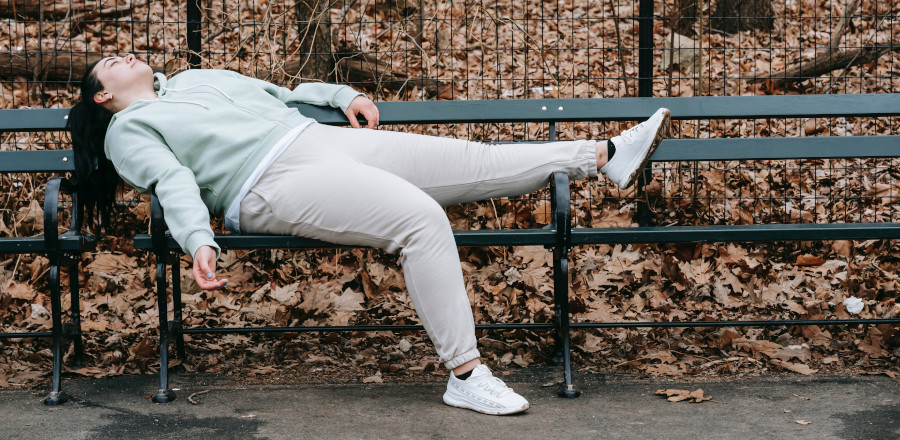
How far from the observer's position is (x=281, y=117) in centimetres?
318

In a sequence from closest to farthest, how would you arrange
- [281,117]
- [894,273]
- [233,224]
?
[233,224], [281,117], [894,273]

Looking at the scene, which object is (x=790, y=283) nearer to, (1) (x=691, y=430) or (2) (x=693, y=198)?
(2) (x=693, y=198)

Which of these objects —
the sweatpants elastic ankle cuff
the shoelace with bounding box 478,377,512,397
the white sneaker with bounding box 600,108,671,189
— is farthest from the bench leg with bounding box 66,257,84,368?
the white sneaker with bounding box 600,108,671,189

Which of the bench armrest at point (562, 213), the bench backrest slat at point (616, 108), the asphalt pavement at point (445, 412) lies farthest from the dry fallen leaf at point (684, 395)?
the bench backrest slat at point (616, 108)

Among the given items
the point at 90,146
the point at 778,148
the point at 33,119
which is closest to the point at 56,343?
the point at 90,146

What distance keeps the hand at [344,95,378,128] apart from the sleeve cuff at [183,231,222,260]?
942 millimetres

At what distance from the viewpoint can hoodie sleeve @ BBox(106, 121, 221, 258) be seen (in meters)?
2.66

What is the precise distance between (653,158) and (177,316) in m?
1.94

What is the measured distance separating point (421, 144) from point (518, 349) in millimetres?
1008

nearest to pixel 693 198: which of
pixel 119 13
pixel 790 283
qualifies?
pixel 790 283

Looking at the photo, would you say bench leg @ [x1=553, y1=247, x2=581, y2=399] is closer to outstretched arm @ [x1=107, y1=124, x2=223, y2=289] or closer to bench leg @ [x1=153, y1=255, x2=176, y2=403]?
outstretched arm @ [x1=107, y1=124, x2=223, y2=289]

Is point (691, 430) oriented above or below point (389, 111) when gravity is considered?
below

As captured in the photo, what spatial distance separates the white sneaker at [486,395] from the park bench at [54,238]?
1.36m

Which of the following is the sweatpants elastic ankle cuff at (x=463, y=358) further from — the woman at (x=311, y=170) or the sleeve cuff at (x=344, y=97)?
the sleeve cuff at (x=344, y=97)
